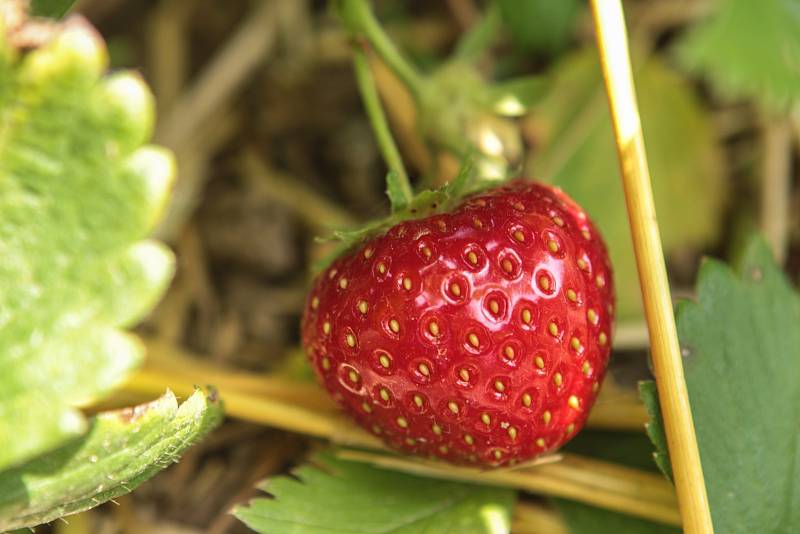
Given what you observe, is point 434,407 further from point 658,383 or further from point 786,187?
point 786,187

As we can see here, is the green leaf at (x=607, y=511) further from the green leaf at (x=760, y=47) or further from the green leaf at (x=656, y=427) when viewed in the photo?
the green leaf at (x=760, y=47)

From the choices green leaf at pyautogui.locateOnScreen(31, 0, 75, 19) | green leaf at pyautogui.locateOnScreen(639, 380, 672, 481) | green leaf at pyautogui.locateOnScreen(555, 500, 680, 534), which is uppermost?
green leaf at pyautogui.locateOnScreen(31, 0, 75, 19)

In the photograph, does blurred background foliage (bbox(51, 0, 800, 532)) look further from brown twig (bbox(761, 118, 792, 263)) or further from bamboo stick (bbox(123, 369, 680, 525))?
bamboo stick (bbox(123, 369, 680, 525))

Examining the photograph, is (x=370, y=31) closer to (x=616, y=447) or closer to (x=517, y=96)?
(x=517, y=96)

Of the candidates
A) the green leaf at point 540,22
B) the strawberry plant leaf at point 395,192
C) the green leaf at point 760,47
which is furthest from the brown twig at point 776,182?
the strawberry plant leaf at point 395,192

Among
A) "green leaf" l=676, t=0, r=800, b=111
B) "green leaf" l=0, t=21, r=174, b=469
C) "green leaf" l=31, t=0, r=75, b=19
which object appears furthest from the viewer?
"green leaf" l=676, t=0, r=800, b=111

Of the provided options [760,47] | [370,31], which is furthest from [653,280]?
[760,47]

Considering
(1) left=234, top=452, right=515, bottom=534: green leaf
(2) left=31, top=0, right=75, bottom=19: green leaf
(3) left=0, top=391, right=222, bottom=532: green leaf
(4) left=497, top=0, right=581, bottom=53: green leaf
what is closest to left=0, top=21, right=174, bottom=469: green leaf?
(3) left=0, top=391, right=222, bottom=532: green leaf

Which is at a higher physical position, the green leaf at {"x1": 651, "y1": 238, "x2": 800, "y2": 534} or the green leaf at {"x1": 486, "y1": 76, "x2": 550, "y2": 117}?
the green leaf at {"x1": 486, "y1": 76, "x2": 550, "y2": 117}
